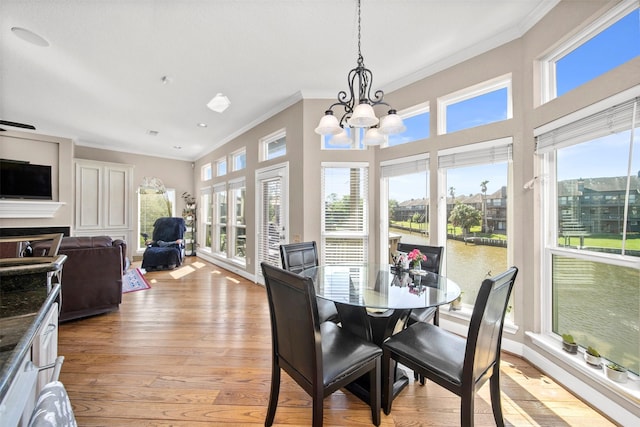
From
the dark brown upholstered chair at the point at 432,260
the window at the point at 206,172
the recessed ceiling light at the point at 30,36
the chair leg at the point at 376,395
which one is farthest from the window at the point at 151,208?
the chair leg at the point at 376,395

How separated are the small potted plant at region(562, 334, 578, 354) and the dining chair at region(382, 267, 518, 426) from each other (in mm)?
911

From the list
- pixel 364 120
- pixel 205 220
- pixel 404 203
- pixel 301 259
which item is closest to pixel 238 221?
pixel 205 220

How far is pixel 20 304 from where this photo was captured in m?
0.89

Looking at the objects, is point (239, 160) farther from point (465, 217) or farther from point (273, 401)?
point (273, 401)

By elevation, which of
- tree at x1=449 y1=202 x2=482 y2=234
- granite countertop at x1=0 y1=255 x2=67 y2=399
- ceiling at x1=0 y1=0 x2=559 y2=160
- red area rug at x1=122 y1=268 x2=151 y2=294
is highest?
ceiling at x1=0 y1=0 x2=559 y2=160

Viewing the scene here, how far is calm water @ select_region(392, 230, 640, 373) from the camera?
1572 mm

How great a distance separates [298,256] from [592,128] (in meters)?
2.49

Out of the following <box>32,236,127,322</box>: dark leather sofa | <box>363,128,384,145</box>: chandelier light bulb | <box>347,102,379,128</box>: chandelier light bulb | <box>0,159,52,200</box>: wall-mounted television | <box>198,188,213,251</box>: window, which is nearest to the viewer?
<box>347,102,379,128</box>: chandelier light bulb

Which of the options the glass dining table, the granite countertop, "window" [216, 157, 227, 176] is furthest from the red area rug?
the glass dining table

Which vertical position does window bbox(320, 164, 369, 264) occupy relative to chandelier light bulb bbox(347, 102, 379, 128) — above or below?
below

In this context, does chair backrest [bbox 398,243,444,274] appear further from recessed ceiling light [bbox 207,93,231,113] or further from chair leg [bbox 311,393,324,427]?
recessed ceiling light [bbox 207,93,231,113]

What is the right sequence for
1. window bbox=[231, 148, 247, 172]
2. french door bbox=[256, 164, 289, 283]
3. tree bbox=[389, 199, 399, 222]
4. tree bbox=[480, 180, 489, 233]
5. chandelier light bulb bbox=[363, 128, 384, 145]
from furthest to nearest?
window bbox=[231, 148, 247, 172]
french door bbox=[256, 164, 289, 283]
tree bbox=[389, 199, 399, 222]
tree bbox=[480, 180, 489, 233]
chandelier light bulb bbox=[363, 128, 384, 145]

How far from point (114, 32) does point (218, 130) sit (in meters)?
2.66

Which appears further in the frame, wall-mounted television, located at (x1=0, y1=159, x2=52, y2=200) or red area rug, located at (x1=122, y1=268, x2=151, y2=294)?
wall-mounted television, located at (x1=0, y1=159, x2=52, y2=200)
